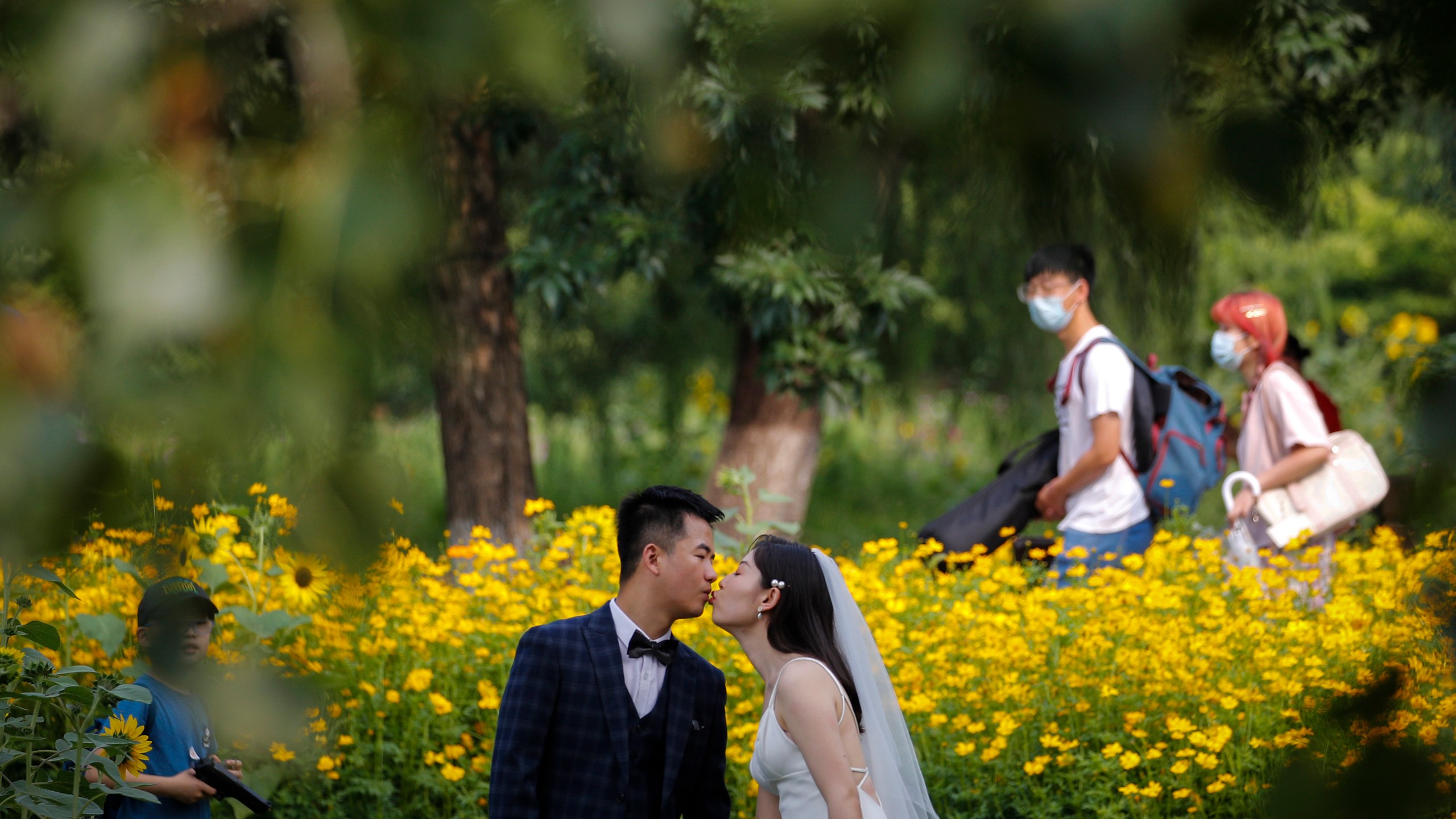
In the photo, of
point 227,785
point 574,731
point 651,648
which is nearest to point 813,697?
point 651,648

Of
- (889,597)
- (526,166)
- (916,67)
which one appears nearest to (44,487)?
(916,67)

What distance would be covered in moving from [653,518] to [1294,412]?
96.7 inches

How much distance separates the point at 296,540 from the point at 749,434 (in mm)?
6221

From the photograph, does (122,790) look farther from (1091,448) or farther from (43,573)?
(1091,448)

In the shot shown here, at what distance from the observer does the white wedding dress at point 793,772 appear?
93.0 inches

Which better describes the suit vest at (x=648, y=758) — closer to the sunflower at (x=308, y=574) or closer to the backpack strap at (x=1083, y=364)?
the sunflower at (x=308, y=574)

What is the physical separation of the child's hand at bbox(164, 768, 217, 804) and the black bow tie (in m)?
0.84

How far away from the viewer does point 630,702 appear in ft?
7.67

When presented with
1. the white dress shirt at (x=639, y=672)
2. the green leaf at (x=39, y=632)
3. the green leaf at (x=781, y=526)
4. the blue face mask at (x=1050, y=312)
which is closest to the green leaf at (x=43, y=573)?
the green leaf at (x=39, y=632)

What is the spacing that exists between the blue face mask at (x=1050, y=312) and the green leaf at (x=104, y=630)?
251cm

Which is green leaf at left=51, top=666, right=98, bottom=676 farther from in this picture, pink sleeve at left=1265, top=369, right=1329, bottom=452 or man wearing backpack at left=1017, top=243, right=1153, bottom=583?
pink sleeve at left=1265, top=369, right=1329, bottom=452

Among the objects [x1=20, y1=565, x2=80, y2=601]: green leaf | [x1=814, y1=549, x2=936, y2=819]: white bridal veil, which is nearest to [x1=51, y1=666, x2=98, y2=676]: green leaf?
[x1=20, y1=565, x2=80, y2=601]: green leaf

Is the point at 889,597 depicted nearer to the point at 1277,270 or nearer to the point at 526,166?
the point at 526,166

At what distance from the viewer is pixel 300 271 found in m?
0.58
